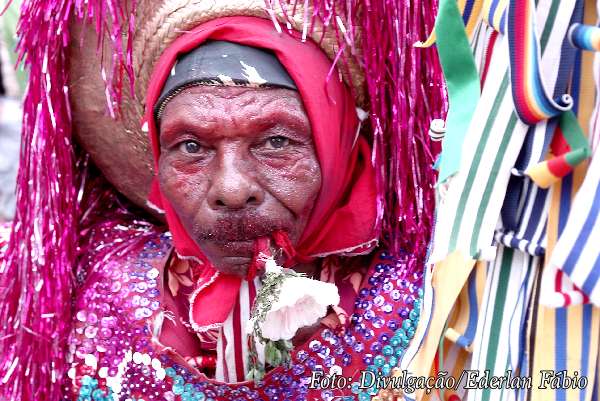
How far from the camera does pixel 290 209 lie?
64.8 inches

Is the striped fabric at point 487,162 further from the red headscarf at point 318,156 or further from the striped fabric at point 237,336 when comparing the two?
the striped fabric at point 237,336

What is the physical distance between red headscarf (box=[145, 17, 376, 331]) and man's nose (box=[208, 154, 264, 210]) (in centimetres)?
15

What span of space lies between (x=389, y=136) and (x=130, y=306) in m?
0.65

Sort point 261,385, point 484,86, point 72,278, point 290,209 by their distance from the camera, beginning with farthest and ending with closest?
point 72,278
point 261,385
point 290,209
point 484,86

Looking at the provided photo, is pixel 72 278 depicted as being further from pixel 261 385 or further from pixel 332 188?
pixel 332 188

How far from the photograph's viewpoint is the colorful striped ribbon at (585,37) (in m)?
1.08

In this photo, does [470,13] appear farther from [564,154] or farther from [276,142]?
[276,142]

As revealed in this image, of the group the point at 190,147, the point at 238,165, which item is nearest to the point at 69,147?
the point at 190,147

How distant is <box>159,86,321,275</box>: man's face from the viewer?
1607 millimetres

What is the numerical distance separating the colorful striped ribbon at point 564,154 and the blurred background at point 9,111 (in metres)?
2.52

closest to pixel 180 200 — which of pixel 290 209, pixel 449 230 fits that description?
pixel 290 209

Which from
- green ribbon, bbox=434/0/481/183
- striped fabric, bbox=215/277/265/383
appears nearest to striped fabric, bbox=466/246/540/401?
green ribbon, bbox=434/0/481/183

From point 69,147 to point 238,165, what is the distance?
0.50 meters

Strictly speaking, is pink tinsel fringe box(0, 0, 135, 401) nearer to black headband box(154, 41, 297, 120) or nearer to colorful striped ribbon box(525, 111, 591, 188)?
black headband box(154, 41, 297, 120)
